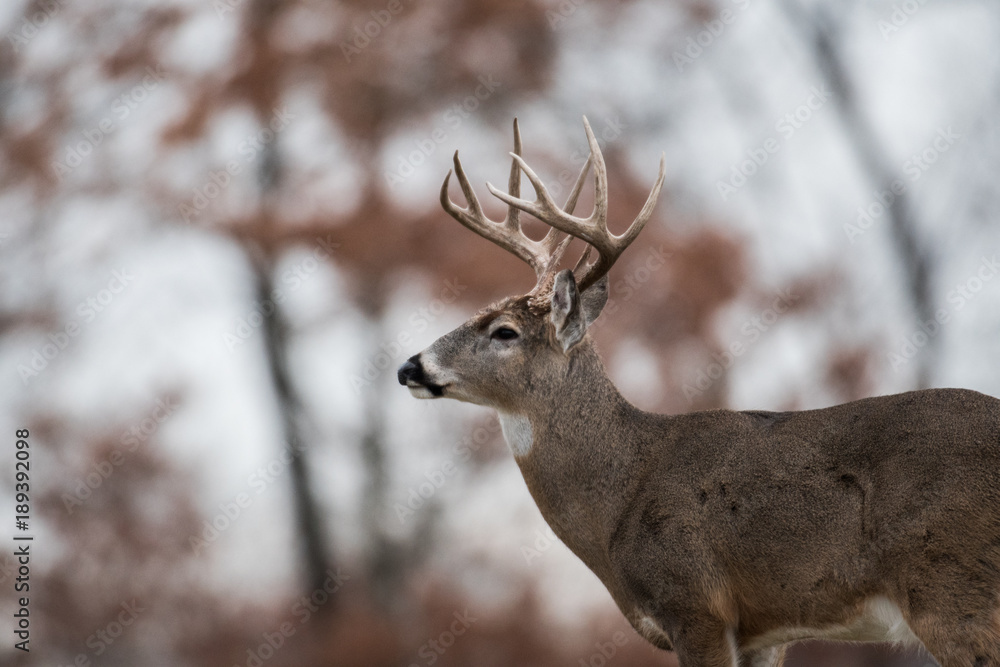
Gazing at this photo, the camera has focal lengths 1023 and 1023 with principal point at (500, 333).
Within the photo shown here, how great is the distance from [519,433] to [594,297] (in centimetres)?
87

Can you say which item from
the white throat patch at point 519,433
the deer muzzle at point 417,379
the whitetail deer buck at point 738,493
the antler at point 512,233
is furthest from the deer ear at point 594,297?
the deer muzzle at point 417,379

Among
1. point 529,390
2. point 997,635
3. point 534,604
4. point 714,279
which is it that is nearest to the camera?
point 997,635

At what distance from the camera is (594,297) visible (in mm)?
5652

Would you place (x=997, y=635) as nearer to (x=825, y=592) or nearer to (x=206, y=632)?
(x=825, y=592)

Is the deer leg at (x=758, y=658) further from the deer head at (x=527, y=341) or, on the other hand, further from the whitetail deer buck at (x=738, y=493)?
the deer head at (x=527, y=341)

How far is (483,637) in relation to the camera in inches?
357

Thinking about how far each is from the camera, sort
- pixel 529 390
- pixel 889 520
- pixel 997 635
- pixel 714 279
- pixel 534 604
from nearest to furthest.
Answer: pixel 997 635
pixel 889 520
pixel 529 390
pixel 534 604
pixel 714 279

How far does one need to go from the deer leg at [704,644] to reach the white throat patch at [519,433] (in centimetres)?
128

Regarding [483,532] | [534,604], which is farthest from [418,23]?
[534,604]

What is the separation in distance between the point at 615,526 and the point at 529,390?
87cm

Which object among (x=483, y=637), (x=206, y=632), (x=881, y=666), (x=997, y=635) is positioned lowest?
(x=881, y=666)

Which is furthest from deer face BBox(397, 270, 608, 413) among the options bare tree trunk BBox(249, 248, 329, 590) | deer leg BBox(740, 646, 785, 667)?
bare tree trunk BBox(249, 248, 329, 590)

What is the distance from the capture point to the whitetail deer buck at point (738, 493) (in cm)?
412

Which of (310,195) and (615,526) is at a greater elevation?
(310,195)
